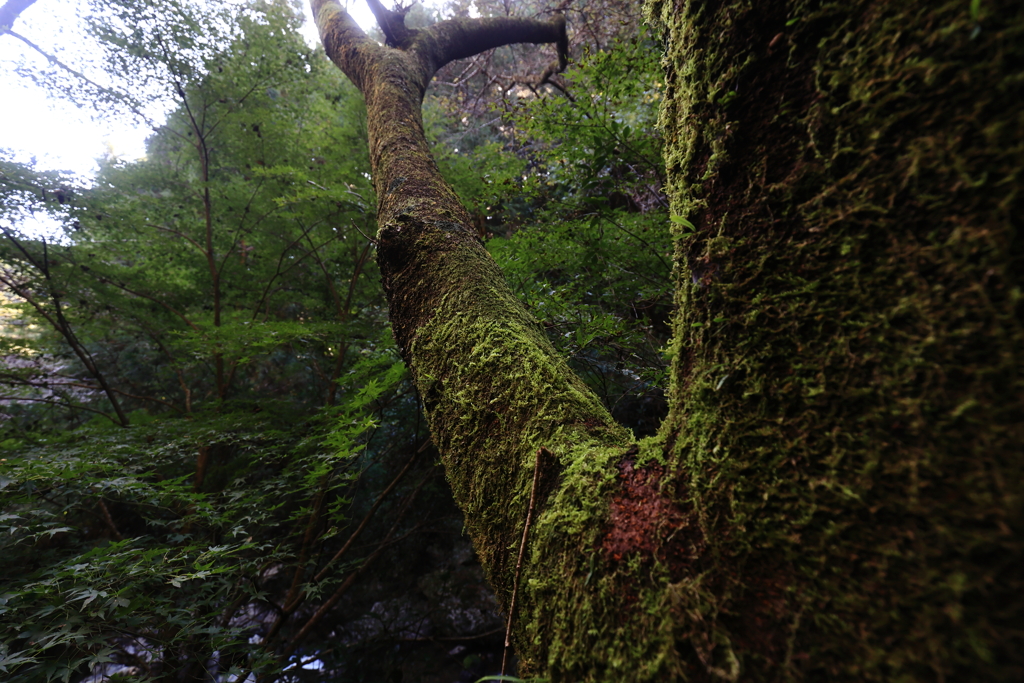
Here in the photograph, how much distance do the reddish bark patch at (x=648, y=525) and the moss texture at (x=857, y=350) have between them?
0.02 meters

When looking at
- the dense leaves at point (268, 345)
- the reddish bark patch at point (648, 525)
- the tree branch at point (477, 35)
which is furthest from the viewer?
the tree branch at point (477, 35)

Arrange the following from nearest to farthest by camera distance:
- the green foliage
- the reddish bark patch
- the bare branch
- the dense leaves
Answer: the reddish bark patch → the dense leaves → the green foliage → the bare branch

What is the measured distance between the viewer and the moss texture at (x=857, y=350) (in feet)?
1.24

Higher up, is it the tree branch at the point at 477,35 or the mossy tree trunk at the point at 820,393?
the tree branch at the point at 477,35

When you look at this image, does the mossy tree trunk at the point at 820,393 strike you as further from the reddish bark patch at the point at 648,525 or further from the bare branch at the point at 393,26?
the bare branch at the point at 393,26

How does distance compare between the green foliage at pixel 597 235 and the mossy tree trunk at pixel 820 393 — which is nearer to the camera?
the mossy tree trunk at pixel 820 393

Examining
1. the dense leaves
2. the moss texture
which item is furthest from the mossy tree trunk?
the dense leaves

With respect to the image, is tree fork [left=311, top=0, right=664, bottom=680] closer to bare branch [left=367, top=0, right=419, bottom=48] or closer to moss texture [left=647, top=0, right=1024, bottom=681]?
moss texture [left=647, top=0, right=1024, bottom=681]

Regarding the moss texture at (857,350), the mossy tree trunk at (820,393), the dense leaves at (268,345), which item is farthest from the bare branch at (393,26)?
the moss texture at (857,350)

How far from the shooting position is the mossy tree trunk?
38 cm

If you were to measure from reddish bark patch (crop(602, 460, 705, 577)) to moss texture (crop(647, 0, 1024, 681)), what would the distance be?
0.02m

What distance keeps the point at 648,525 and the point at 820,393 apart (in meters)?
0.34

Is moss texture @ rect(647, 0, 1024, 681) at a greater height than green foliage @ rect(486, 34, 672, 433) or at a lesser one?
lesser

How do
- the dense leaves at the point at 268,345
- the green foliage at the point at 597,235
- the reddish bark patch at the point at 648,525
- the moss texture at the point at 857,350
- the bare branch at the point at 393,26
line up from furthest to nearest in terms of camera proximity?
the bare branch at the point at 393,26, the green foliage at the point at 597,235, the dense leaves at the point at 268,345, the reddish bark patch at the point at 648,525, the moss texture at the point at 857,350
